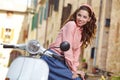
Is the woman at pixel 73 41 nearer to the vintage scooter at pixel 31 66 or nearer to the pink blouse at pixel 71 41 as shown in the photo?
the pink blouse at pixel 71 41

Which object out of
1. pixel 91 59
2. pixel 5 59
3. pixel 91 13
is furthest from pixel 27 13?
pixel 91 13

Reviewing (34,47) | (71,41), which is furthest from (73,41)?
(34,47)

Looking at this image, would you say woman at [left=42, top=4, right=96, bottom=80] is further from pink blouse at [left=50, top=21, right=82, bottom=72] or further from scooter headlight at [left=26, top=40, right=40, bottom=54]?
scooter headlight at [left=26, top=40, right=40, bottom=54]

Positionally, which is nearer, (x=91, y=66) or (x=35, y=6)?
(x=91, y=66)

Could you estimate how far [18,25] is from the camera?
44.5 metres

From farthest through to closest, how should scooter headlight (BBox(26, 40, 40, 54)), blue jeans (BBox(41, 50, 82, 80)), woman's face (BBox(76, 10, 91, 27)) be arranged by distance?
woman's face (BBox(76, 10, 91, 27)) < blue jeans (BBox(41, 50, 82, 80)) < scooter headlight (BBox(26, 40, 40, 54))

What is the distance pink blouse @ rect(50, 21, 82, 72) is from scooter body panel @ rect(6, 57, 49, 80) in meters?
0.33

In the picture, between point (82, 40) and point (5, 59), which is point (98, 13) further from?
point (5, 59)

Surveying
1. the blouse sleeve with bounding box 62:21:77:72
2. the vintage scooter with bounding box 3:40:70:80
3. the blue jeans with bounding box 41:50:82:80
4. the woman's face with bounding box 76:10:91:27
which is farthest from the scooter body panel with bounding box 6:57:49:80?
the woman's face with bounding box 76:10:91:27

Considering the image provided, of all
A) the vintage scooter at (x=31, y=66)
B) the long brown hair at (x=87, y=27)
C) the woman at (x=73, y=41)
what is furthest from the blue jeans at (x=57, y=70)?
the long brown hair at (x=87, y=27)

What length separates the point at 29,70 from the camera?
4262 millimetres

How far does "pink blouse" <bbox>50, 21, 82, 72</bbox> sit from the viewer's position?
4.59m

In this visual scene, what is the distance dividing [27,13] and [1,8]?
2.76 meters

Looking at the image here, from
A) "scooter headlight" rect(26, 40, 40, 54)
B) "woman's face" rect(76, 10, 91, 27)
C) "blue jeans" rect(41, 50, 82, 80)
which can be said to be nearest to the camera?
"scooter headlight" rect(26, 40, 40, 54)
